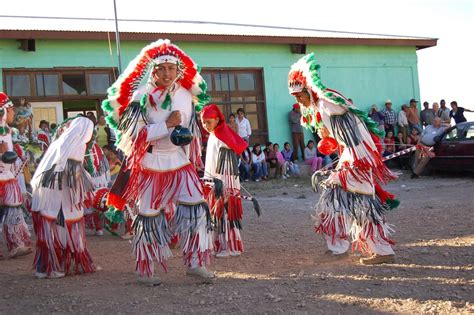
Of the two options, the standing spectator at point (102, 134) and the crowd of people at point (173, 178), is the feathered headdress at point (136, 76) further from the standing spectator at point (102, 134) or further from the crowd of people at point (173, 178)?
the standing spectator at point (102, 134)

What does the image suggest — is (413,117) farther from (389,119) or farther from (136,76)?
(136,76)

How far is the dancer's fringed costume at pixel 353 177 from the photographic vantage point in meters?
5.64

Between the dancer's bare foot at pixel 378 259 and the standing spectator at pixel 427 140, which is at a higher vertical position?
the standing spectator at pixel 427 140

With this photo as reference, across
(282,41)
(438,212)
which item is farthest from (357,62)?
(438,212)

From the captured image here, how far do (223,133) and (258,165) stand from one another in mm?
9049

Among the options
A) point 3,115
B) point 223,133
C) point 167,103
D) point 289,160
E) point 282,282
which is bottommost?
point 282,282

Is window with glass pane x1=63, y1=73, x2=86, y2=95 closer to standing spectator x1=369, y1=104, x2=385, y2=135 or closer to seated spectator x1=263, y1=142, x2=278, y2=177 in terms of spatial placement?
seated spectator x1=263, y1=142, x2=278, y2=177

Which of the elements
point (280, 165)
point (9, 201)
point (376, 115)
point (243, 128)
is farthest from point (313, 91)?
point (376, 115)

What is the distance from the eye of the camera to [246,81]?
18328 millimetres

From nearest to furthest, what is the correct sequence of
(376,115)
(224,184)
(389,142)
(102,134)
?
(224,184) → (102,134) → (389,142) → (376,115)

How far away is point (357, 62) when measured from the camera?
20141 mm

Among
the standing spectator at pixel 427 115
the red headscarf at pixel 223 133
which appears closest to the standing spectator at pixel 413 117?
the standing spectator at pixel 427 115

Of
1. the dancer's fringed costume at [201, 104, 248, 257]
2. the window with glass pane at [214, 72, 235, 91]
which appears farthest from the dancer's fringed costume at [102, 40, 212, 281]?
the window with glass pane at [214, 72, 235, 91]

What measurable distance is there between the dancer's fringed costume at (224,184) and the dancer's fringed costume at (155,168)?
1319 millimetres
